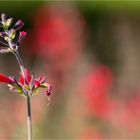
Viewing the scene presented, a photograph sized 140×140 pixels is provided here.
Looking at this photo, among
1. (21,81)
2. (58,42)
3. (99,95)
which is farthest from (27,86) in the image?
(58,42)

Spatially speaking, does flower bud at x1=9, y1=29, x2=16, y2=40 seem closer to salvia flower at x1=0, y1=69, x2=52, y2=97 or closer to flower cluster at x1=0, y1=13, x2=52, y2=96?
flower cluster at x1=0, y1=13, x2=52, y2=96

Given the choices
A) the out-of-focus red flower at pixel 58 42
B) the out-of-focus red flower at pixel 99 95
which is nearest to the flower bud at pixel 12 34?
the out-of-focus red flower at pixel 99 95

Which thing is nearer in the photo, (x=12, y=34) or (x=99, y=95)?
(x=12, y=34)

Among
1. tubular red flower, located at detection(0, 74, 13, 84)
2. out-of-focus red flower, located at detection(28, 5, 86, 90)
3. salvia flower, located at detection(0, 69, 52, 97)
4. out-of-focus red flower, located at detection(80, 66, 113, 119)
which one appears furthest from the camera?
out-of-focus red flower, located at detection(28, 5, 86, 90)

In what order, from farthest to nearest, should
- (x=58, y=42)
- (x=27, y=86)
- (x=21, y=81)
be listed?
(x=58, y=42), (x=21, y=81), (x=27, y=86)

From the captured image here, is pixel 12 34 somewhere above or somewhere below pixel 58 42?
below

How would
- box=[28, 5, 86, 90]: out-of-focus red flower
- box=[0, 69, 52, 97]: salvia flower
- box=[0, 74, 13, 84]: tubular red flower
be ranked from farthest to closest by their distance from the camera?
box=[28, 5, 86, 90]: out-of-focus red flower
box=[0, 74, 13, 84]: tubular red flower
box=[0, 69, 52, 97]: salvia flower

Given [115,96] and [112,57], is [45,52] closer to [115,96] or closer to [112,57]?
[115,96]

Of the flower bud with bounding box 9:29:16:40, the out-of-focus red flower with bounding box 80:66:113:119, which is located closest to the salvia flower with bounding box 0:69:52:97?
the flower bud with bounding box 9:29:16:40

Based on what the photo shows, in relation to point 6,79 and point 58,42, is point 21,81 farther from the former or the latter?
point 58,42

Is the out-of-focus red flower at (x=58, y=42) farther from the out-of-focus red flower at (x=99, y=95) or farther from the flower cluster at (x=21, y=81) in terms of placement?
the flower cluster at (x=21, y=81)

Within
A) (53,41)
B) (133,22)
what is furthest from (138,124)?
(133,22)
